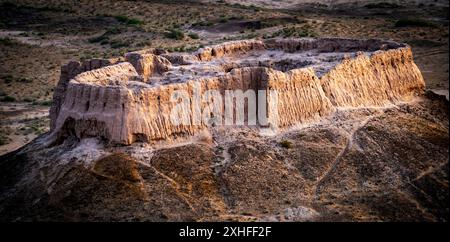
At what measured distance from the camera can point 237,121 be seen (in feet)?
103

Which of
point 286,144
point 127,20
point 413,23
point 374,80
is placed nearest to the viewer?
point 286,144

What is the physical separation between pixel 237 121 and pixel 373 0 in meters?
60.2

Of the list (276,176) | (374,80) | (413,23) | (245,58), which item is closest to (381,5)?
(413,23)

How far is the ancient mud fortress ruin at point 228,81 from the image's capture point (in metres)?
28.8

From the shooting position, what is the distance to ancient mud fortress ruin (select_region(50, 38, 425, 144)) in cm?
2878

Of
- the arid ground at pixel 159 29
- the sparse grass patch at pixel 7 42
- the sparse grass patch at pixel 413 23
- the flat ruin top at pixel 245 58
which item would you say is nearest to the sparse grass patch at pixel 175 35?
the arid ground at pixel 159 29

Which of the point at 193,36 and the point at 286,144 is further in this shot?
the point at 193,36

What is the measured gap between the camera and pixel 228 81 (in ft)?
104

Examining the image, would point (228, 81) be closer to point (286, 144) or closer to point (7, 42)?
point (286, 144)

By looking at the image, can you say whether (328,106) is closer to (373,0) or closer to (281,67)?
(281,67)

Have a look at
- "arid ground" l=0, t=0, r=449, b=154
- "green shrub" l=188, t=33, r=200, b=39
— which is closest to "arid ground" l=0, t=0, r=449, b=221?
"arid ground" l=0, t=0, r=449, b=154

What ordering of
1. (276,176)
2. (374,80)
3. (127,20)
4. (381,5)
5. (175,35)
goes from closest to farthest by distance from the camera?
(276,176) < (374,80) < (175,35) < (127,20) < (381,5)

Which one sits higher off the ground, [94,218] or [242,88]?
[242,88]
